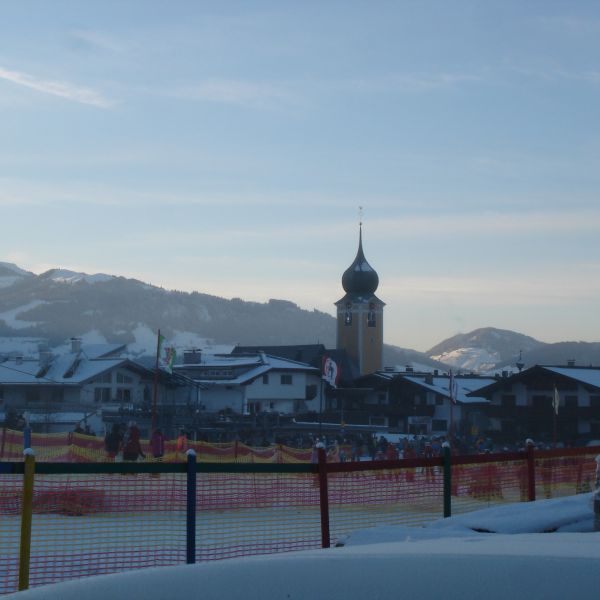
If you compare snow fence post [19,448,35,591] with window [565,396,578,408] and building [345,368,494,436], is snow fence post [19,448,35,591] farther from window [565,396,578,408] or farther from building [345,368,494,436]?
building [345,368,494,436]

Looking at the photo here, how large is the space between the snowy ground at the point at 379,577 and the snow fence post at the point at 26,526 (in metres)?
5.16

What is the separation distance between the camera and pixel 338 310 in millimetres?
121125

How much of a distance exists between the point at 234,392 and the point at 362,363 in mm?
46363

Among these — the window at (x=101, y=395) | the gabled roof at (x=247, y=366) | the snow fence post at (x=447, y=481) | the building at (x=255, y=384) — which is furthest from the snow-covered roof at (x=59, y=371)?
the snow fence post at (x=447, y=481)

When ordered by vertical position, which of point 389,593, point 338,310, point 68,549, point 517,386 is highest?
point 338,310

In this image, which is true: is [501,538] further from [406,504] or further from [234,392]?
[234,392]

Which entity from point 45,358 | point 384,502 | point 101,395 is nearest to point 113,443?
point 384,502

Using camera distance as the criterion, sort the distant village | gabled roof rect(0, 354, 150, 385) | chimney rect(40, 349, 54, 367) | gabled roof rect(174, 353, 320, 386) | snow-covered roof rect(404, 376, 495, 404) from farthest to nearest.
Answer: gabled roof rect(174, 353, 320, 386)
snow-covered roof rect(404, 376, 495, 404)
chimney rect(40, 349, 54, 367)
gabled roof rect(0, 354, 150, 385)
the distant village

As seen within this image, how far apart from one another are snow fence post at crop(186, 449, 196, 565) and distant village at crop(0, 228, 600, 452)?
33.1m

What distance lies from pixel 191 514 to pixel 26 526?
170cm

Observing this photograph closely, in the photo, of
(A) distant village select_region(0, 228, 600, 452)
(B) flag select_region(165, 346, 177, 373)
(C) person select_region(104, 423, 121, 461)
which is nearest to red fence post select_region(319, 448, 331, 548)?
(C) person select_region(104, 423, 121, 461)

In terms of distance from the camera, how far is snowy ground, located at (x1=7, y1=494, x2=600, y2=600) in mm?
2953

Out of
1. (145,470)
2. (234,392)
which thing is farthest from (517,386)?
(145,470)

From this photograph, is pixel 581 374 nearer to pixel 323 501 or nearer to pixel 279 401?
pixel 279 401
